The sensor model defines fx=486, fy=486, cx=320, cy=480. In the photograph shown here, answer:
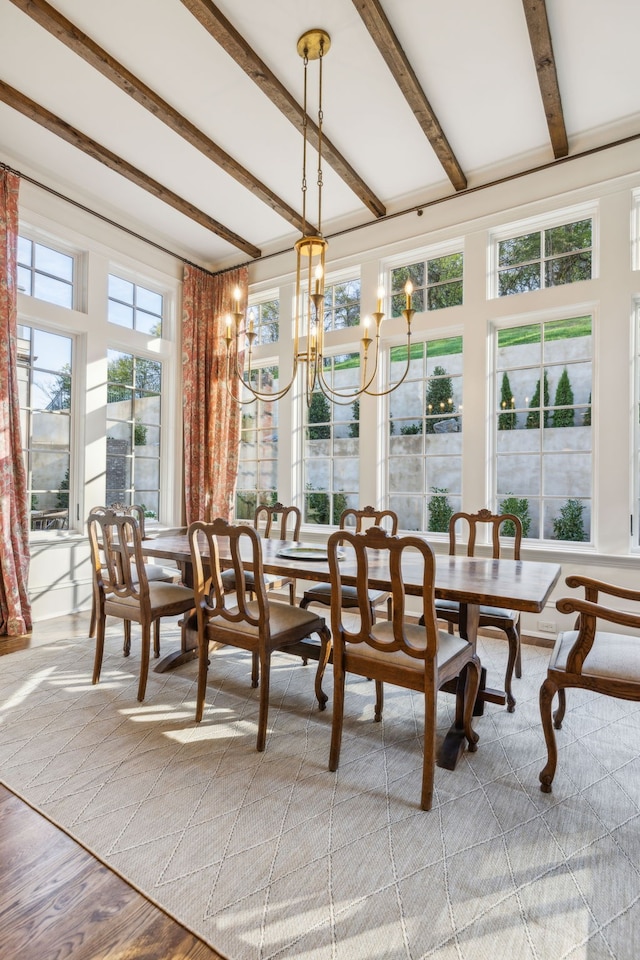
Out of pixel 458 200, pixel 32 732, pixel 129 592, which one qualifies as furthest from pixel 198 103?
pixel 32 732

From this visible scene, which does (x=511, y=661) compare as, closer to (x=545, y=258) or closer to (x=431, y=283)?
(x=545, y=258)

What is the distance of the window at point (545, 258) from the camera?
3.58 m

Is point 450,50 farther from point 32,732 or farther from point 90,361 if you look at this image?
point 32,732

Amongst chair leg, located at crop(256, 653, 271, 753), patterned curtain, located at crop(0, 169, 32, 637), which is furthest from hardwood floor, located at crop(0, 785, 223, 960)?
patterned curtain, located at crop(0, 169, 32, 637)

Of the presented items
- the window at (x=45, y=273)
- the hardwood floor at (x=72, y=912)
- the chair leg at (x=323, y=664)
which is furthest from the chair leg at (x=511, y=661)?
the window at (x=45, y=273)

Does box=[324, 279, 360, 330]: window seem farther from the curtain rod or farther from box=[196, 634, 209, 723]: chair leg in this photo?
box=[196, 634, 209, 723]: chair leg

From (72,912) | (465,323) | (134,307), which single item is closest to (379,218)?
(465,323)

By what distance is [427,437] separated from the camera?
4.23 meters

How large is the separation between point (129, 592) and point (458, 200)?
3.84 metres

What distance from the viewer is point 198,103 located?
123 inches

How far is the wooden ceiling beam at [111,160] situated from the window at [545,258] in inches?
100

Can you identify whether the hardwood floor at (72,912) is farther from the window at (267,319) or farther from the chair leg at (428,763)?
the window at (267,319)

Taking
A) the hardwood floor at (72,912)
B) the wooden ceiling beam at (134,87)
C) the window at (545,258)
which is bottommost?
the hardwood floor at (72,912)

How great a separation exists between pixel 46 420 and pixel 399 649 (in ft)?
12.0
